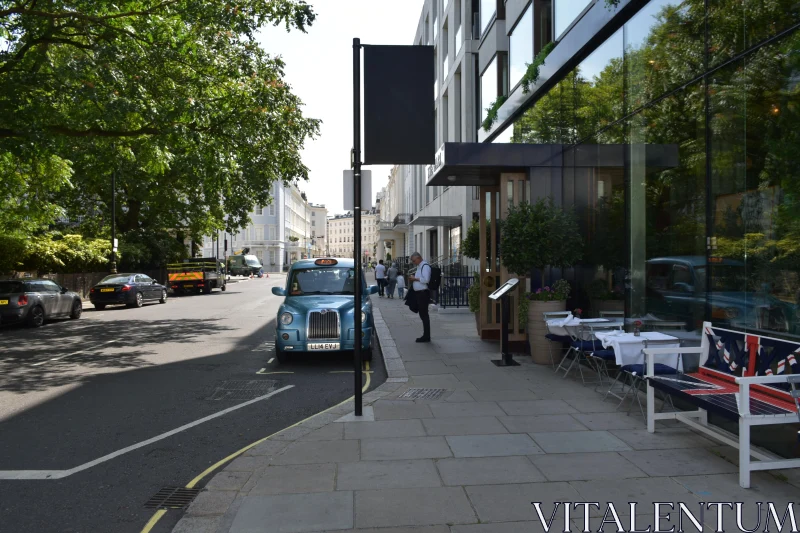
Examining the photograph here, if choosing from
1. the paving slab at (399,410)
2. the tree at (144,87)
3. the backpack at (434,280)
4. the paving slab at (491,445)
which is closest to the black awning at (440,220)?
the tree at (144,87)

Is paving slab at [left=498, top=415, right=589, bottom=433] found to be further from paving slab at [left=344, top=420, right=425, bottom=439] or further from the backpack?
the backpack

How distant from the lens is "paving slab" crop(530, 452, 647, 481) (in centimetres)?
477

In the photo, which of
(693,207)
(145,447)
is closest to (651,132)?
(693,207)

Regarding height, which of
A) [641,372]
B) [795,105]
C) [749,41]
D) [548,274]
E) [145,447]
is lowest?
[145,447]

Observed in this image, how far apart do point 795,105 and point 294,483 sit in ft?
17.5

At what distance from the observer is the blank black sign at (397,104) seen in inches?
269

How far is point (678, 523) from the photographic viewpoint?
392 cm

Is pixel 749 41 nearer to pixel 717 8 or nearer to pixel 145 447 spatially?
pixel 717 8

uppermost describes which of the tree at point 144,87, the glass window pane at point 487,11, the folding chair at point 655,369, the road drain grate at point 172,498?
the glass window pane at point 487,11

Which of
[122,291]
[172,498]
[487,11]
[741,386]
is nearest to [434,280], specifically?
[487,11]

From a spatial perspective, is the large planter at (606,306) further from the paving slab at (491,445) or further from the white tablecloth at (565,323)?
the paving slab at (491,445)

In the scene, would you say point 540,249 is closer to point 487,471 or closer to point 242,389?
point 242,389

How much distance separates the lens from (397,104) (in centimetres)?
689

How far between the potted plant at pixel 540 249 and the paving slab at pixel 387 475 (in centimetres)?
522
